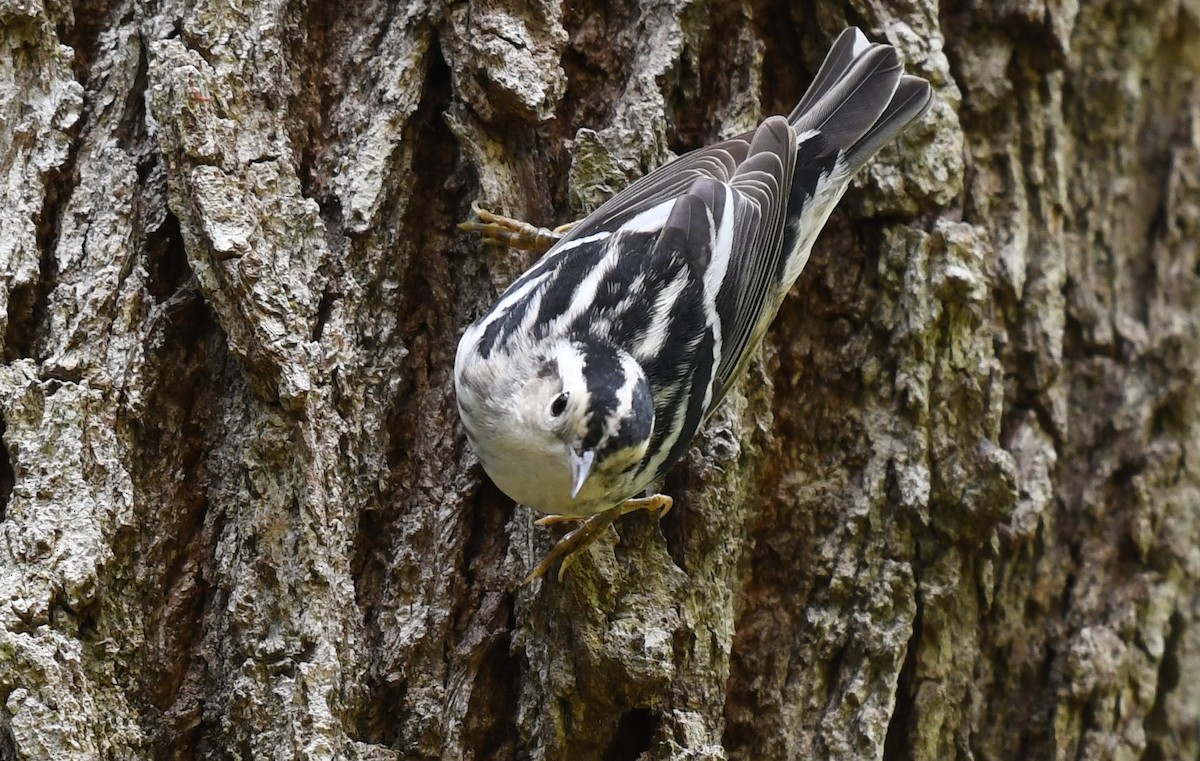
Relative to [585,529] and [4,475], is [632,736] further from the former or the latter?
[4,475]

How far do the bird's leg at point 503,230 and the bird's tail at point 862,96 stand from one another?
2.74 ft

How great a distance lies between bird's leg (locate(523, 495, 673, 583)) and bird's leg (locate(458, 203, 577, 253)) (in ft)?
2.10

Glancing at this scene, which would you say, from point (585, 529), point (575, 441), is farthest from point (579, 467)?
point (585, 529)

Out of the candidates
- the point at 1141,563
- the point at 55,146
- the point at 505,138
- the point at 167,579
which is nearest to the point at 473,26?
the point at 505,138

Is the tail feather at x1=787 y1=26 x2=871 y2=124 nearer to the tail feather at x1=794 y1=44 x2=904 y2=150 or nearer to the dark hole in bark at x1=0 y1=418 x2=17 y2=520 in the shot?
the tail feather at x1=794 y1=44 x2=904 y2=150

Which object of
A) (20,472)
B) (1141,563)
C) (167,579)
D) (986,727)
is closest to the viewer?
(20,472)

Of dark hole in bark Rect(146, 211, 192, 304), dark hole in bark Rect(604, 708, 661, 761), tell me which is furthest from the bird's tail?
dark hole in bark Rect(146, 211, 192, 304)

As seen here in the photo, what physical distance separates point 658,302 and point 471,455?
1.81 ft

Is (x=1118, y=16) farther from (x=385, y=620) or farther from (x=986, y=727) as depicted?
(x=385, y=620)

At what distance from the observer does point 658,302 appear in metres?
2.78

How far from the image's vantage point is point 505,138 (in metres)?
2.89

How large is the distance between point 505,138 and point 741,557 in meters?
1.15

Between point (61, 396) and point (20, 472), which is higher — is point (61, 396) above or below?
above

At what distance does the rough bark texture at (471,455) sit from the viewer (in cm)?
244
